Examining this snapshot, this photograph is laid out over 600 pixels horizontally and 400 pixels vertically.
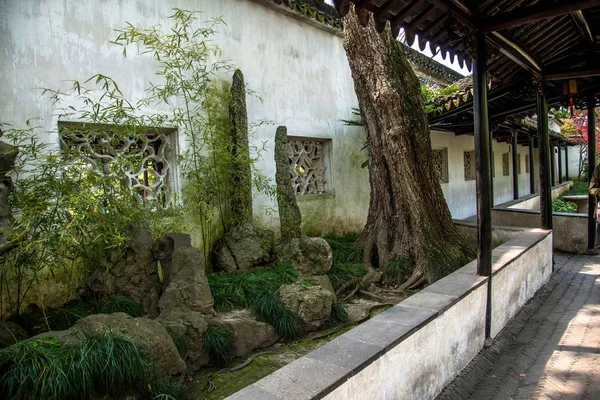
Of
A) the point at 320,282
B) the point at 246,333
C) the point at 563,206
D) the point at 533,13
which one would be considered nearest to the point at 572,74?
the point at 533,13

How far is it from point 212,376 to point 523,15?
384cm

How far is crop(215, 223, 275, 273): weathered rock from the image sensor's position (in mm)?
5223

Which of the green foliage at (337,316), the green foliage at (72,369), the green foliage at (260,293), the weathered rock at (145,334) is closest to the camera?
the green foliage at (72,369)

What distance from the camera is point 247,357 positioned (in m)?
3.50

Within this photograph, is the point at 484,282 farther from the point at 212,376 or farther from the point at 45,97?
the point at 45,97

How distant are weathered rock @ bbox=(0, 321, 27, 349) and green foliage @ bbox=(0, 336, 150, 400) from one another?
0.67 m

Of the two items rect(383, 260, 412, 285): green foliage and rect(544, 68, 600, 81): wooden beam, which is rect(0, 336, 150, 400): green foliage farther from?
rect(544, 68, 600, 81): wooden beam

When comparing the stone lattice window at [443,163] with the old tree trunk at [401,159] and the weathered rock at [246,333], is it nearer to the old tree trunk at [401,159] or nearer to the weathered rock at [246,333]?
the old tree trunk at [401,159]

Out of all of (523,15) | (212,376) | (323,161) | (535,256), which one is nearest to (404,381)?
(212,376)

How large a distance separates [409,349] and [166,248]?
2.65 m

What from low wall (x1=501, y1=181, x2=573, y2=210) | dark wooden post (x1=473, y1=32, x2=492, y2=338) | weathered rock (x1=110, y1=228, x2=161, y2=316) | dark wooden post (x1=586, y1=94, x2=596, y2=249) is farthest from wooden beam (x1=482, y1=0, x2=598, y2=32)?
low wall (x1=501, y1=181, x2=573, y2=210)

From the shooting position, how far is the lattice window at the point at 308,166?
730cm

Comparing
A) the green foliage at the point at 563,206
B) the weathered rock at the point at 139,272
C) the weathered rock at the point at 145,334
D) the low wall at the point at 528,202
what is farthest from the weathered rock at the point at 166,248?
the green foliage at the point at 563,206

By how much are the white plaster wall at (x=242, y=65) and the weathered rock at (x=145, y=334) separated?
2316mm
